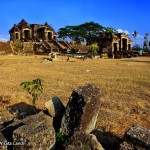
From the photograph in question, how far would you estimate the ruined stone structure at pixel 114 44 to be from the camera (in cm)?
6222

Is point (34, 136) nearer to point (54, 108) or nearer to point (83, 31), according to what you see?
point (54, 108)

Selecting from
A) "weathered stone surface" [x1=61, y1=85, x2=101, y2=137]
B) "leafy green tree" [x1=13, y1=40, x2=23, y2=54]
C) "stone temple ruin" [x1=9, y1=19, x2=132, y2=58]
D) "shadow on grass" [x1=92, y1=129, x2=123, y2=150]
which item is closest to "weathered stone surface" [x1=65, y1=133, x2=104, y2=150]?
"weathered stone surface" [x1=61, y1=85, x2=101, y2=137]

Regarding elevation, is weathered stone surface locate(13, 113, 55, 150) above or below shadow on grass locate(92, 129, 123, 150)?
above

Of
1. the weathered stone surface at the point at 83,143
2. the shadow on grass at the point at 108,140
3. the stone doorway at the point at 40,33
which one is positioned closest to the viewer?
the weathered stone surface at the point at 83,143

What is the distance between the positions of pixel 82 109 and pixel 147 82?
10492 mm

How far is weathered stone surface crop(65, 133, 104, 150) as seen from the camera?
8109 millimetres

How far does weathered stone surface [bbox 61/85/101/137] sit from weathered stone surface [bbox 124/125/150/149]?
1.41m

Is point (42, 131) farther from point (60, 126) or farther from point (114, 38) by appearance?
point (114, 38)

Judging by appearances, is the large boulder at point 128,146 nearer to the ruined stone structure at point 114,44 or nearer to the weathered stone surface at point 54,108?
the weathered stone surface at point 54,108

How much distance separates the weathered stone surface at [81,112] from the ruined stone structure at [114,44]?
50.1m

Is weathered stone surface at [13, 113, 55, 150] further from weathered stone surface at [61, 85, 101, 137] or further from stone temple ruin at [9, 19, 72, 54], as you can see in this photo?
stone temple ruin at [9, 19, 72, 54]

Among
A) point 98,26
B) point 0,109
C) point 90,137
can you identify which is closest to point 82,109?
point 90,137

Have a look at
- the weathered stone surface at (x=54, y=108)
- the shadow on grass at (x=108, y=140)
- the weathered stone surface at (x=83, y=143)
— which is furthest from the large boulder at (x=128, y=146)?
the weathered stone surface at (x=54, y=108)

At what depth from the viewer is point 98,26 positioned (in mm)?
92438
